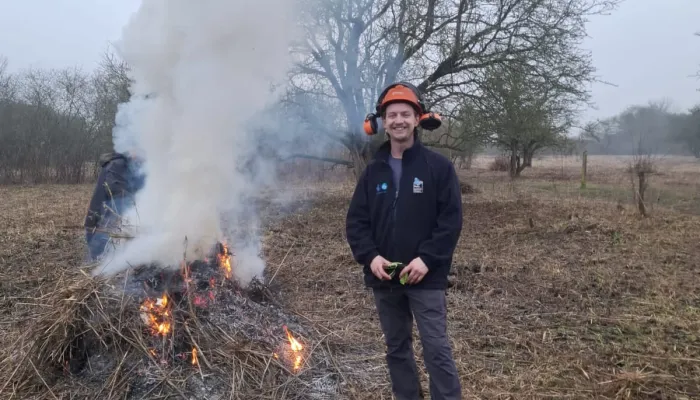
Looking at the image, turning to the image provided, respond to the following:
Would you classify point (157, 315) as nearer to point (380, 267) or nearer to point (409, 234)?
point (380, 267)

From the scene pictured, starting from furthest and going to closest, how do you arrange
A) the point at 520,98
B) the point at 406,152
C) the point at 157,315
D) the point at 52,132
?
the point at 52,132 < the point at 520,98 < the point at 157,315 < the point at 406,152

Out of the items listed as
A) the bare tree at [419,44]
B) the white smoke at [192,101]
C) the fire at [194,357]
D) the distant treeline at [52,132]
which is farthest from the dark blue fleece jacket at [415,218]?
the distant treeline at [52,132]

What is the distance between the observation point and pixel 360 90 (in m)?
11.3

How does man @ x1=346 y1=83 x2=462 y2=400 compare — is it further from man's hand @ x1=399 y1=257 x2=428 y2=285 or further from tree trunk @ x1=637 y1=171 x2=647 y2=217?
tree trunk @ x1=637 y1=171 x2=647 y2=217

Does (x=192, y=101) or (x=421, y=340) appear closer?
(x=421, y=340)

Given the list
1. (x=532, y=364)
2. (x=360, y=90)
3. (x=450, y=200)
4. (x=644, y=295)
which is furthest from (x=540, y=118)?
(x=450, y=200)

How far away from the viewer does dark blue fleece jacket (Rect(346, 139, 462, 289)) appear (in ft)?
9.00

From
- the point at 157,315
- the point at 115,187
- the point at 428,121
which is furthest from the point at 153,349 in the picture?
A: the point at 428,121

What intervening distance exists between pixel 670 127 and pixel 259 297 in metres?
45.4

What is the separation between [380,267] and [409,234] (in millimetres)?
248

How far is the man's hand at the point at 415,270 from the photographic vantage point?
270 cm

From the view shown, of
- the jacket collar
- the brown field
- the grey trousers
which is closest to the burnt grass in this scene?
the brown field

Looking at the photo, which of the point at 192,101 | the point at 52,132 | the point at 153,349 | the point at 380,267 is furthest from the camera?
the point at 52,132

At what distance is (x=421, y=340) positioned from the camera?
9.37ft
